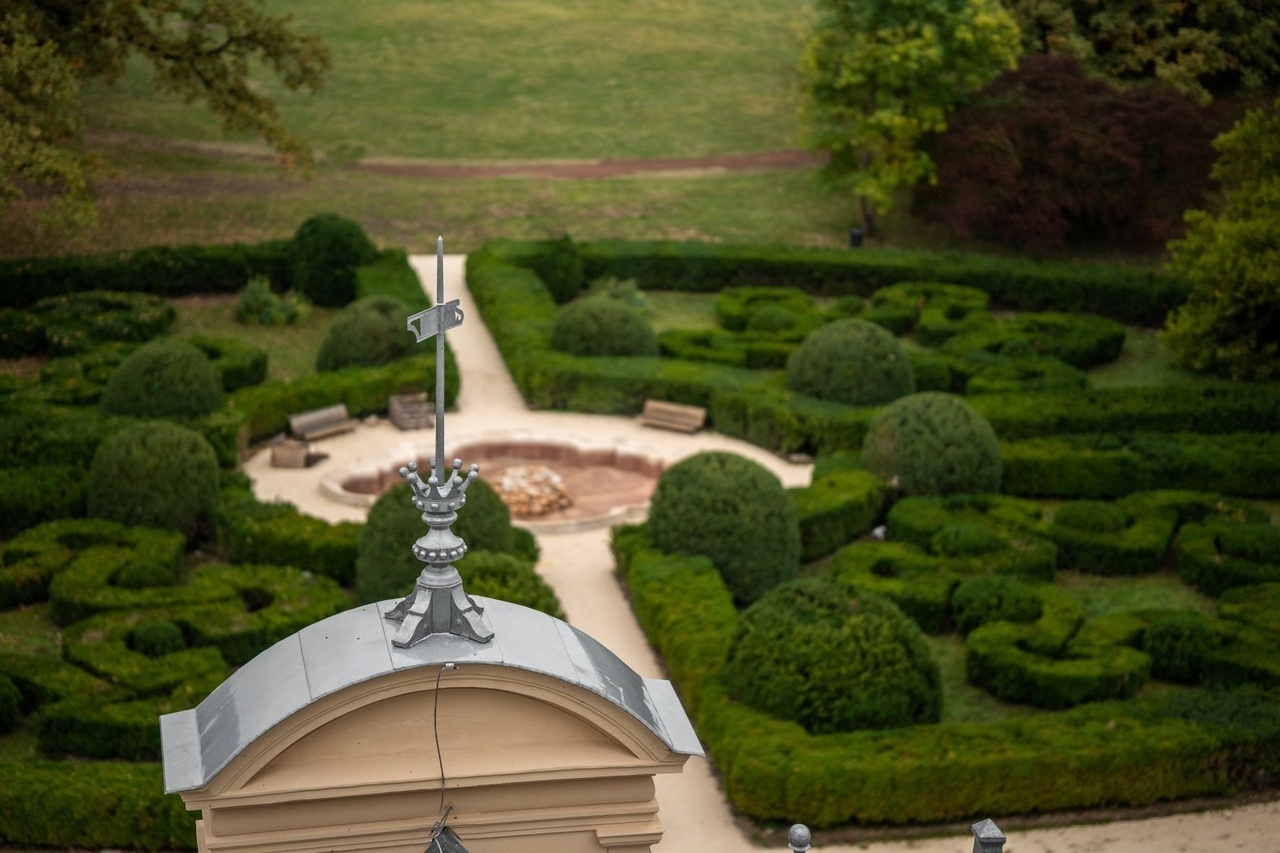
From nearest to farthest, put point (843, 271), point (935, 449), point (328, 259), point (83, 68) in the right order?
point (935, 449) < point (83, 68) < point (328, 259) < point (843, 271)

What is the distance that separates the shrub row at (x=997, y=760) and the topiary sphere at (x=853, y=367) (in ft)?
29.3

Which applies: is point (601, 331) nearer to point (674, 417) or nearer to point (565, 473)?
point (674, 417)

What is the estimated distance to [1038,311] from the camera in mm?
31156

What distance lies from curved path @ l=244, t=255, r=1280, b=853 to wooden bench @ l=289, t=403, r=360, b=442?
0.53 feet

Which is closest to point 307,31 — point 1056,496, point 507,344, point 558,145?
point 558,145

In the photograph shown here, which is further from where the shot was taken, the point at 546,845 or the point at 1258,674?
the point at 1258,674

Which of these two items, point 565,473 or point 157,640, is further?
point 565,473

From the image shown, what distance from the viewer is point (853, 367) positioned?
78.7 ft

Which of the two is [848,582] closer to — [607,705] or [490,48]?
[607,705]

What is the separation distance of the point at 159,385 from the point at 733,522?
8489 millimetres

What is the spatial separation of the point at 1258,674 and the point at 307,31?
1517 inches

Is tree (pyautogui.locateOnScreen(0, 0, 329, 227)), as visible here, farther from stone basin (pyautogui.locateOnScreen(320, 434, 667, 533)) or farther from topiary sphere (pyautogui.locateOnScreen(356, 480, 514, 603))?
topiary sphere (pyautogui.locateOnScreen(356, 480, 514, 603))

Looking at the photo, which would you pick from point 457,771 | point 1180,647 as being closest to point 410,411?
point 1180,647

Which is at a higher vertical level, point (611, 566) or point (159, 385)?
point (159, 385)
